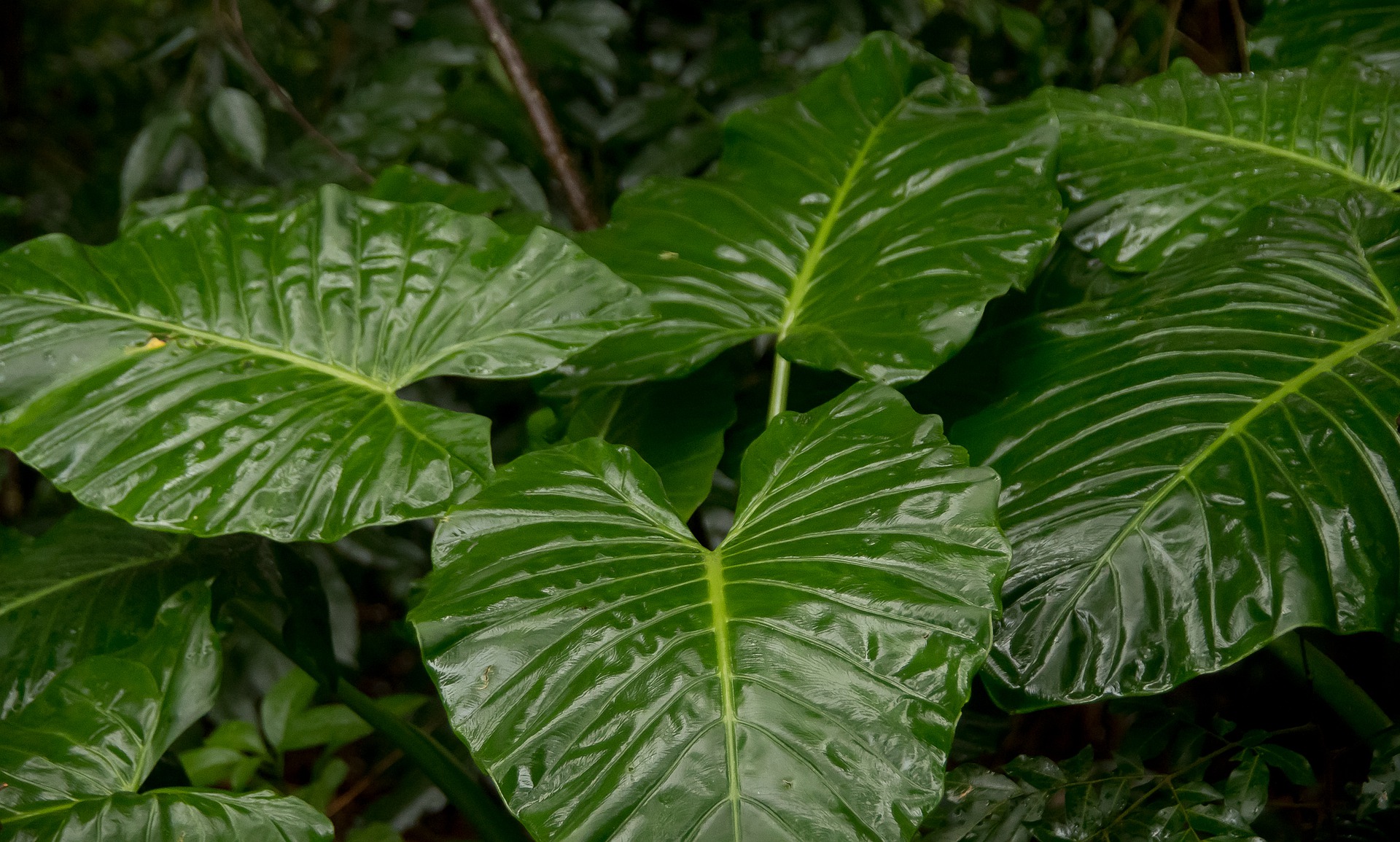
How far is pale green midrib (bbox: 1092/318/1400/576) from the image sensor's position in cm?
79

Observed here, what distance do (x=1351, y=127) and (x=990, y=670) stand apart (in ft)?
2.89

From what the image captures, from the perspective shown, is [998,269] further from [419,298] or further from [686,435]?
[419,298]

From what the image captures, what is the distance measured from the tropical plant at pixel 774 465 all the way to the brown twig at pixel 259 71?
4.5 inches

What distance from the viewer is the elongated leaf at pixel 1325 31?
1.39m

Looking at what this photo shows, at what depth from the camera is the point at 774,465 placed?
89 centimetres

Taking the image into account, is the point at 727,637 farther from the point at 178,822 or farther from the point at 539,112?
the point at 539,112

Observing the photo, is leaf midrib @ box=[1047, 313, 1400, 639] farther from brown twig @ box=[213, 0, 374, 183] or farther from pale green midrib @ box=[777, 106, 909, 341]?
brown twig @ box=[213, 0, 374, 183]

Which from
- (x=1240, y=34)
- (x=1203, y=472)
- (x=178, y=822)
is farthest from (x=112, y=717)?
(x=1240, y=34)

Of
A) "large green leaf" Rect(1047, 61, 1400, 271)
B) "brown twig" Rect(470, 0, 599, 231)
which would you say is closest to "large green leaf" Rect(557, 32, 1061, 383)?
"large green leaf" Rect(1047, 61, 1400, 271)

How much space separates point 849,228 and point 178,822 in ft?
2.95

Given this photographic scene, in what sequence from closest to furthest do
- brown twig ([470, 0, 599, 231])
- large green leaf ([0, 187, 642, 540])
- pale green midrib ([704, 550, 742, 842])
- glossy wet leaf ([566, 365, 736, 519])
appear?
pale green midrib ([704, 550, 742, 842]), large green leaf ([0, 187, 642, 540]), glossy wet leaf ([566, 365, 736, 519]), brown twig ([470, 0, 599, 231])

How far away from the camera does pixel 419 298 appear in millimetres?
1030

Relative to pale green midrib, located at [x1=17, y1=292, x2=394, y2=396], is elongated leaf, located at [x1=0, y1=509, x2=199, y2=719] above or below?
below

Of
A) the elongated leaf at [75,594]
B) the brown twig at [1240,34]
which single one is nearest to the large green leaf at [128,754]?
the elongated leaf at [75,594]
